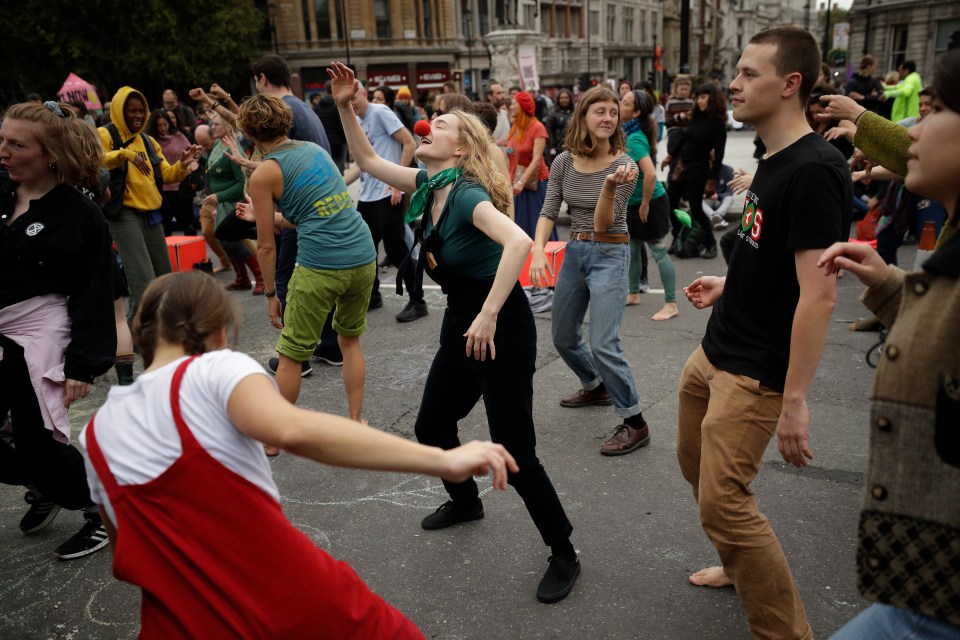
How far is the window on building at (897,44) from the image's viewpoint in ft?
157

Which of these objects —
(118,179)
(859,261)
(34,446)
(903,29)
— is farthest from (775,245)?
(903,29)

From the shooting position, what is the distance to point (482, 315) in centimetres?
285

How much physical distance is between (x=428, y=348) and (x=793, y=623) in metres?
4.05

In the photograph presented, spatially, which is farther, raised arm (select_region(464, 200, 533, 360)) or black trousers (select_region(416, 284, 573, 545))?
black trousers (select_region(416, 284, 573, 545))

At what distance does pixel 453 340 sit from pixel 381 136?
4.29m

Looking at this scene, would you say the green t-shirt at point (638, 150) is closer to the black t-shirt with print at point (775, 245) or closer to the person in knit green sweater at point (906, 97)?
the black t-shirt with print at point (775, 245)

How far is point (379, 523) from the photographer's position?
145 inches

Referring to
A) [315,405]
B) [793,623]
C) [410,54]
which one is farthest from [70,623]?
[410,54]

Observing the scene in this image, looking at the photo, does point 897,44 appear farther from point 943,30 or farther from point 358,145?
point 358,145

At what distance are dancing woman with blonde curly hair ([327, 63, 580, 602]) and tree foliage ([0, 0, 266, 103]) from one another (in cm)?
4028

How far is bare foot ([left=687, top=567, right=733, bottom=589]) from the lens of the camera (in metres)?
3.07

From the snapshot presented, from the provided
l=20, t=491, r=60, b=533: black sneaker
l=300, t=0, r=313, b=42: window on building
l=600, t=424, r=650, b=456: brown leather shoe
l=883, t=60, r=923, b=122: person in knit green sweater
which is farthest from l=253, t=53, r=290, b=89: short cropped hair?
l=300, t=0, r=313, b=42: window on building

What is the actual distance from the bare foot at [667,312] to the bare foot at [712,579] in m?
3.75

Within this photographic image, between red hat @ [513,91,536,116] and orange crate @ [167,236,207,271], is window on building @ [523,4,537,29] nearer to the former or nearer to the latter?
red hat @ [513,91,536,116]
